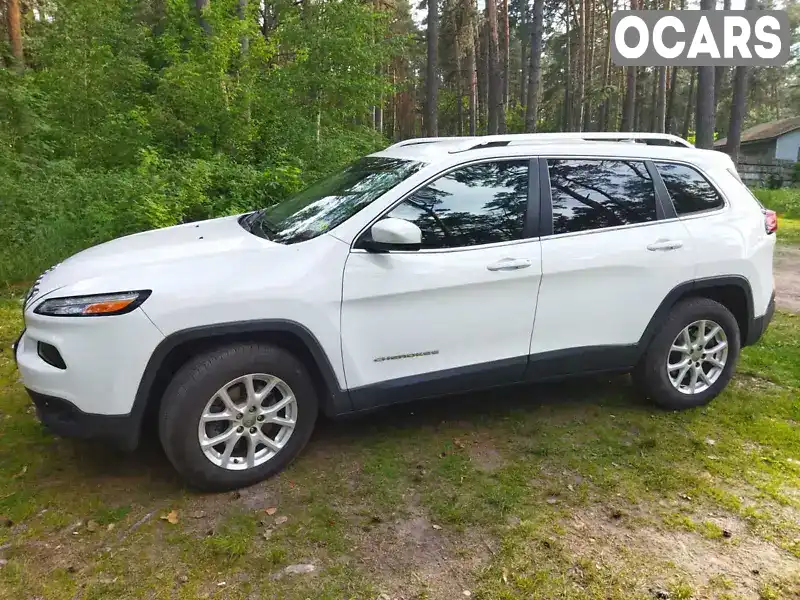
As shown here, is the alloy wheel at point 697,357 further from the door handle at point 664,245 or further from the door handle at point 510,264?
the door handle at point 510,264

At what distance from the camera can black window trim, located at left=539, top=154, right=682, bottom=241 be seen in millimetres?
3730

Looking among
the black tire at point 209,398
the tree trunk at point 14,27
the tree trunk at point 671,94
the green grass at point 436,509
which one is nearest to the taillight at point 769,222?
the green grass at point 436,509

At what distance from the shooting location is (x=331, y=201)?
3805mm

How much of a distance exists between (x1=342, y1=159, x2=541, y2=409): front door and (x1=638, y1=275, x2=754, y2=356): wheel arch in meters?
0.99

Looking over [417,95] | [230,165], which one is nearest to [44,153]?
[230,165]

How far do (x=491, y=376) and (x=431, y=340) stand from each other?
50cm

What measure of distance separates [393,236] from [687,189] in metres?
2.29

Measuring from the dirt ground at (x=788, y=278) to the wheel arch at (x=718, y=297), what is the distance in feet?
10.3

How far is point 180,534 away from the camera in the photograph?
284 cm

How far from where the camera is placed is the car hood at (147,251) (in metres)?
3.12

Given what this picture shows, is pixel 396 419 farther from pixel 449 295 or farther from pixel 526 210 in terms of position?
pixel 526 210

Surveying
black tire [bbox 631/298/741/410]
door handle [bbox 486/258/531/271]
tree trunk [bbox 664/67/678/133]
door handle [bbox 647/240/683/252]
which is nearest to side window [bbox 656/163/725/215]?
door handle [bbox 647/240/683/252]

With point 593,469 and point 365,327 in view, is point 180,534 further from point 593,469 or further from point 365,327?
point 593,469

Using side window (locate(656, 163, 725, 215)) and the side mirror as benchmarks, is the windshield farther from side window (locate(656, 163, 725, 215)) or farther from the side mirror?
side window (locate(656, 163, 725, 215))
